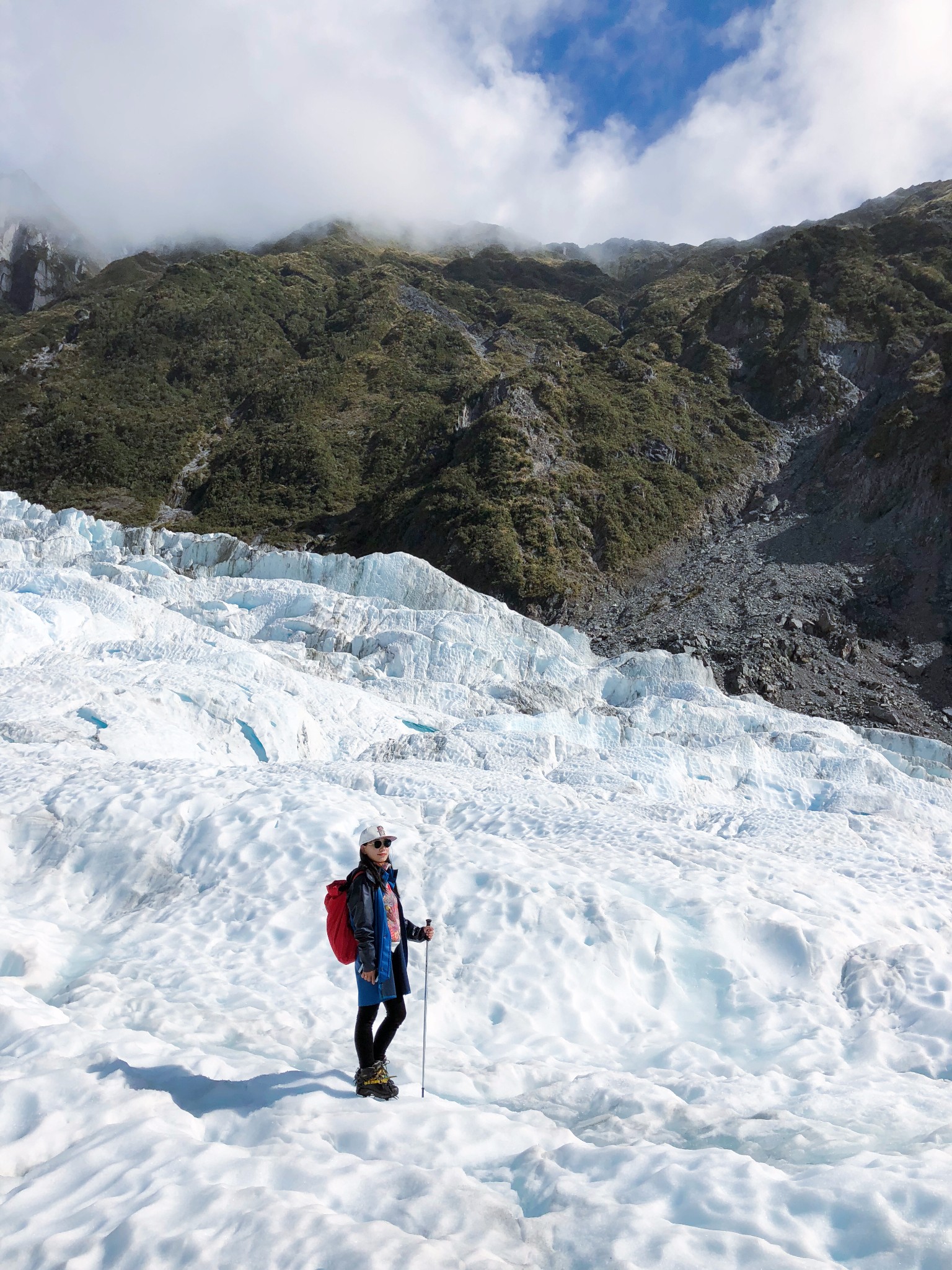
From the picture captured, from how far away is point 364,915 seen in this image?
4.73 meters

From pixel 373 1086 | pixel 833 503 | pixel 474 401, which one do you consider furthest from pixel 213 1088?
pixel 474 401

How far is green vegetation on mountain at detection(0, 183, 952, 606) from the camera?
55812 millimetres

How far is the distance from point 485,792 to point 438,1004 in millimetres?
6060

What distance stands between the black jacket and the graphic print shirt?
8cm

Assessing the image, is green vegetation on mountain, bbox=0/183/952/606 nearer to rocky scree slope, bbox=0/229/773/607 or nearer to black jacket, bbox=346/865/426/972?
rocky scree slope, bbox=0/229/773/607

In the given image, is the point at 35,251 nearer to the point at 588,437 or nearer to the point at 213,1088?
the point at 588,437

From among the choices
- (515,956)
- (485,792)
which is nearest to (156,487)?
(485,792)

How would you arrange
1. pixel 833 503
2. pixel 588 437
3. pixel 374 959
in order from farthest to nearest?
pixel 588 437 → pixel 833 503 → pixel 374 959

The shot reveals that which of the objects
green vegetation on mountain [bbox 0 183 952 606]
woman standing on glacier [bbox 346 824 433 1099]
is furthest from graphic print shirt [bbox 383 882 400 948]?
green vegetation on mountain [bbox 0 183 952 606]

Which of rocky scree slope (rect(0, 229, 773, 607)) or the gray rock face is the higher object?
the gray rock face

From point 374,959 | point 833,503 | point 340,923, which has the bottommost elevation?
point 374,959

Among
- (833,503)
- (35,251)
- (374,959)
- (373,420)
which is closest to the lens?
(374,959)

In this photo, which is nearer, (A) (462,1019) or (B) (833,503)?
(A) (462,1019)

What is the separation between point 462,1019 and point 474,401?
219 feet
